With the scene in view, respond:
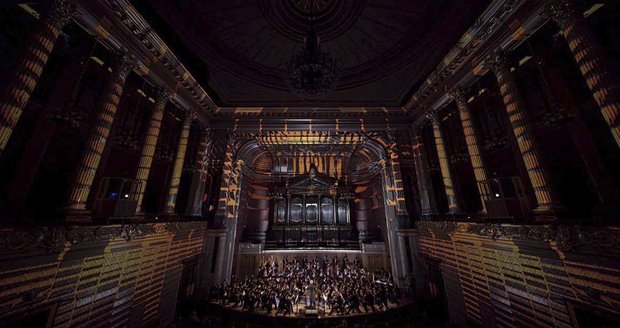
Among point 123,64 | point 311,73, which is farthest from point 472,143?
point 123,64

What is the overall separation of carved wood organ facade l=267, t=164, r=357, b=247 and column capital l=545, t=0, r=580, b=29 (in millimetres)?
14192

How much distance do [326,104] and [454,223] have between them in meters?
8.16

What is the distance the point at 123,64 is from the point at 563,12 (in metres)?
12.6

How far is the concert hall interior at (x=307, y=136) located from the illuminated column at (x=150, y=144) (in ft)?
0.20

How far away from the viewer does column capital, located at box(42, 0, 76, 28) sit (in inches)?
189

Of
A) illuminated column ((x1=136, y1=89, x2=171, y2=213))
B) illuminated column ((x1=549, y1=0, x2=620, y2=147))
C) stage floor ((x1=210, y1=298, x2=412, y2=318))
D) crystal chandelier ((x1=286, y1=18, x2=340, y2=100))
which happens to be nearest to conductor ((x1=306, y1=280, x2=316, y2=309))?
stage floor ((x1=210, y1=298, x2=412, y2=318))

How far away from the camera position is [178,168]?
938 centimetres

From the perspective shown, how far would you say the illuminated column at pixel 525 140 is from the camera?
529 centimetres

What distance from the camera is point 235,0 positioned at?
6883mm

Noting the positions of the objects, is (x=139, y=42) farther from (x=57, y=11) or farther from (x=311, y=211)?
(x=311, y=211)

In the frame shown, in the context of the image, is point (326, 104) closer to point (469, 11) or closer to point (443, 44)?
point (443, 44)

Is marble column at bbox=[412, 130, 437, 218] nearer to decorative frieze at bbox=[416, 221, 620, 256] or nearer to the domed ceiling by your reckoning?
the domed ceiling

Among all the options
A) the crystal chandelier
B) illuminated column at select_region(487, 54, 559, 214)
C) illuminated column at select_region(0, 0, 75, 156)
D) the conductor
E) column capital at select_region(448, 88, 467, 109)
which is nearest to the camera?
illuminated column at select_region(0, 0, 75, 156)

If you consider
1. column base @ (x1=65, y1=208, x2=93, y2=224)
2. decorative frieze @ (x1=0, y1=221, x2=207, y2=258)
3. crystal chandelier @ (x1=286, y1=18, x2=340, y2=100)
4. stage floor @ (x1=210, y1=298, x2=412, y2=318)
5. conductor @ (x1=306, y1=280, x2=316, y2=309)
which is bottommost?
stage floor @ (x1=210, y1=298, x2=412, y2=318)
